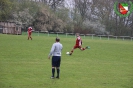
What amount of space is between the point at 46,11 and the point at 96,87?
58.8 meters

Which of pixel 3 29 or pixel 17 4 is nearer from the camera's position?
pixel 3 29

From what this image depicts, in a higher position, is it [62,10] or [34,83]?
[62,10]

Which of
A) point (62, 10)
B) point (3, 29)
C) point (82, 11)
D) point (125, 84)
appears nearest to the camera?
point (125, 84)

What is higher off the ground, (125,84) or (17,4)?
(17,4)

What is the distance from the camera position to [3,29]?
58.4 meters

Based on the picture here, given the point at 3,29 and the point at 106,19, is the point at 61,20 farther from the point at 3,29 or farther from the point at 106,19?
the point at 3,29

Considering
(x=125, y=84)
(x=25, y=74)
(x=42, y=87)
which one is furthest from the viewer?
(x=25, y=74)

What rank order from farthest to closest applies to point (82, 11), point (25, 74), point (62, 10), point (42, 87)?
point (82, 11), point (62, 10), point (25, 74), point (42, 87)

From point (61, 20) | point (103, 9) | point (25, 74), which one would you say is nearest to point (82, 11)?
point (103, 9)

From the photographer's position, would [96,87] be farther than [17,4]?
No

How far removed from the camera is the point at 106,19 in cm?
7650

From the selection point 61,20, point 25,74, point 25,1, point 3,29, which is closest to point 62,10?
point 61,20

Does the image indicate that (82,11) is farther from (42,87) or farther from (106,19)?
(42,87)

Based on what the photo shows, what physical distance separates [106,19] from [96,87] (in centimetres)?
6531
